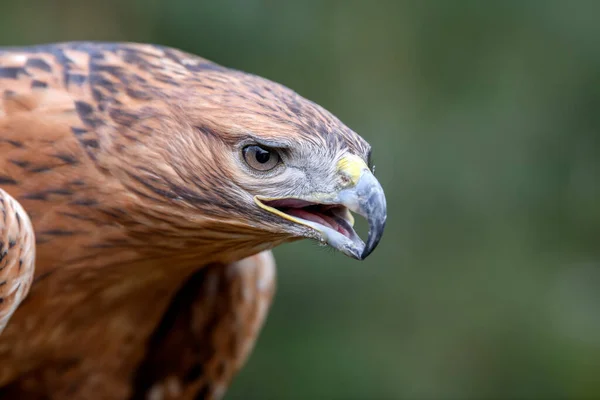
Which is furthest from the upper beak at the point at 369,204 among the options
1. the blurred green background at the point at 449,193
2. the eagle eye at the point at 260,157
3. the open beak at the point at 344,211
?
the blurred green background at the point at 449,193

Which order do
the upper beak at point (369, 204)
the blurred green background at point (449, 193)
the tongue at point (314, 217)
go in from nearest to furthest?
the upper beak at point (369, 204)
the tongue at point (314, 217)
the blurred green background at point (449, 193)

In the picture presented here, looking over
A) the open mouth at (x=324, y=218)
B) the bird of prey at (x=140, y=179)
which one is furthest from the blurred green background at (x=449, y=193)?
the open mouth at (x=324, y=218)

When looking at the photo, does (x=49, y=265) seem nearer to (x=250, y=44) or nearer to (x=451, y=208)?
(x=250, y=44)

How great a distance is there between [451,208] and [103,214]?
2.96 metres

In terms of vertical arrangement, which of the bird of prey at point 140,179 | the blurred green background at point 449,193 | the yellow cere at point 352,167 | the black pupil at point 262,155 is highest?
the yellow cere at point 352,167

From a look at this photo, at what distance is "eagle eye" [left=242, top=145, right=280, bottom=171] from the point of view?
84.7 inches

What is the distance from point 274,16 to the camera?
445cm

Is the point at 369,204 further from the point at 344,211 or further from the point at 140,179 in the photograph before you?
the point at 140,179

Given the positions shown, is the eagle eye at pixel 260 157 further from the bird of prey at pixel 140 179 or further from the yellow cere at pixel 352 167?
the yellow cere at pixel 352 167

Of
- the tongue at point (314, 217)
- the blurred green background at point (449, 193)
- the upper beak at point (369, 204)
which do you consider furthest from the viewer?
the blurred green background at point (449, 193)

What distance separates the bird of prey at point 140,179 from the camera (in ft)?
7.02

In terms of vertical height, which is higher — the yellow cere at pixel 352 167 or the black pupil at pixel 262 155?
the yellow cere at pixel 352 167

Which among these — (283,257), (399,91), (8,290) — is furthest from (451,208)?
(8,290)

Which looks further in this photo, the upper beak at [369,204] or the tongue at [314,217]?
the tongue at [314,217]
